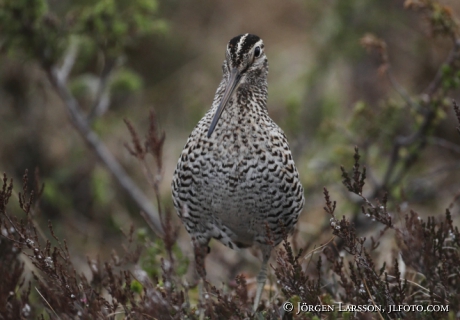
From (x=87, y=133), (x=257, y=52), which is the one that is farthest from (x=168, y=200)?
(x=257, y=52)

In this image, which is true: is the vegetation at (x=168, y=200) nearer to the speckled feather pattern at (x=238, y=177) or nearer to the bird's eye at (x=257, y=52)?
the speckled feather pattern at (x=238, y=177)

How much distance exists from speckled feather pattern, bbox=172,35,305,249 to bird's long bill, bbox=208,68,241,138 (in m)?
0.07

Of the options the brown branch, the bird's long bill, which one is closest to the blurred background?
the brown branch

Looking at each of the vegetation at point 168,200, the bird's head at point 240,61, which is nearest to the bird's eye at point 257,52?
the bird's head at point 240,61

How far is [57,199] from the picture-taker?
742 centimetres

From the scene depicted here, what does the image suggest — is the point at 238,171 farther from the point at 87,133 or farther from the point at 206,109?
the point at 206,109

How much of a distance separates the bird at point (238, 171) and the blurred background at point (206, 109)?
181 cm

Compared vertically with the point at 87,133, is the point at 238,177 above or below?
below

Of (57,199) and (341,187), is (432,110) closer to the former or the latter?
(341,187)

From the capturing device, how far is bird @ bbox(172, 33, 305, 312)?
12.5ft

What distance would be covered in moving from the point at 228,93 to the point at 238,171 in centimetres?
51

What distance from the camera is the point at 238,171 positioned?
3.80m

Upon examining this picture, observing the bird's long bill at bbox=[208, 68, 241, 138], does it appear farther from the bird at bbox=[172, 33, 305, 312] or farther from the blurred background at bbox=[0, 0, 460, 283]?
the blurred background at bbox=[0, 0, 460, 283]

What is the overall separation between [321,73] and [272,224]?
4351mm
